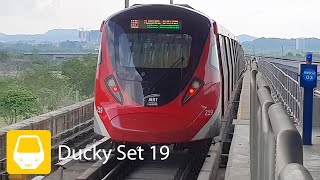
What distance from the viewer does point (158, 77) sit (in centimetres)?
905

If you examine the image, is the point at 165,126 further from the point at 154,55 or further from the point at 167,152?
the point at 167,152

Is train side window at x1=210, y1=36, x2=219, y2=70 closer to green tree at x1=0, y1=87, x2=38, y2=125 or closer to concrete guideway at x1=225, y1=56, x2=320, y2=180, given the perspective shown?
concrete guideway at x1=225, y1=56, x2=320, y2=180

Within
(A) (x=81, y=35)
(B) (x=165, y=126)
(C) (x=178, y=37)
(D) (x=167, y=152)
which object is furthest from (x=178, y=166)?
(A) (x=81, y=35)

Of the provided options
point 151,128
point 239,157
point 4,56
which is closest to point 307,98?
point 239,157

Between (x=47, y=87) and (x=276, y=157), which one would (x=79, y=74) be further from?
(x=276, y=157)

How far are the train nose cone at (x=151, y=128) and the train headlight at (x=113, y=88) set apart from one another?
0.34 metres

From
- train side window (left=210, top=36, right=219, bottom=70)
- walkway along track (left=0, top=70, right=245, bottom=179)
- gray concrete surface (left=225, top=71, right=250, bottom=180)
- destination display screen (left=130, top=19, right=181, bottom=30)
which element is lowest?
walkway along track (left=0, top=70, right=245, bottom=179)

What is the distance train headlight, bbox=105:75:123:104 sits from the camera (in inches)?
353

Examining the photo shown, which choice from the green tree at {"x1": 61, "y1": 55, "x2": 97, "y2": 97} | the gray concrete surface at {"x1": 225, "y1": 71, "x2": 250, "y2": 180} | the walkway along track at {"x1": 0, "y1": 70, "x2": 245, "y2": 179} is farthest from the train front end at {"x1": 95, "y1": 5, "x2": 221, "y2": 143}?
the green tree at {"x1": 61, "y1": 55, "x2": 97, "y2": 97}

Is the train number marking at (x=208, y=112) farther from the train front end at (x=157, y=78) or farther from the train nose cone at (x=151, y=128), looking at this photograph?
the train nose cone at (x=151, y=128)

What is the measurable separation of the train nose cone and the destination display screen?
162 centimetres

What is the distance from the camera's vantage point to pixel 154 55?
9258mm

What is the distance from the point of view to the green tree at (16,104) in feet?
130

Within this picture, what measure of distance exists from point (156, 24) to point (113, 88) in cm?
135
